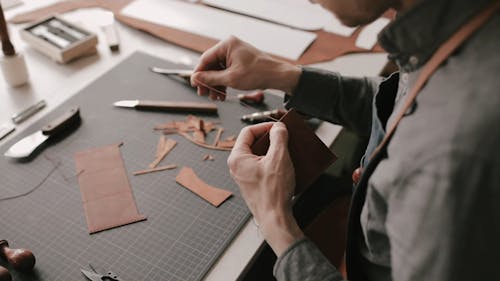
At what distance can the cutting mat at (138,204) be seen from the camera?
89 centimetres

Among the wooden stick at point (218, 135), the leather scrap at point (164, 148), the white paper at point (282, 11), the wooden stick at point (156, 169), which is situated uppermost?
the white paper at point (282, 11)

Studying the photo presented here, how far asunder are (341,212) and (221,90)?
1.43 feet

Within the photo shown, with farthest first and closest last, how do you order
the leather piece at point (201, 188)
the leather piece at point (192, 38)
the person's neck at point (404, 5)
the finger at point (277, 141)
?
1. the leather piece at point (192, 38)
2. the leather piece at point (201, 188)
3. the finger at point (277, 141)
4. the person's neck at point (404, 5)

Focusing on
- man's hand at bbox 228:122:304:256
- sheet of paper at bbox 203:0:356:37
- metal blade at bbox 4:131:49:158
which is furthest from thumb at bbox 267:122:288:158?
sheet of paper at bbox 203:0:356:37

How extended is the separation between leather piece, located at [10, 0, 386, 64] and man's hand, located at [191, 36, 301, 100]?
0.30 m

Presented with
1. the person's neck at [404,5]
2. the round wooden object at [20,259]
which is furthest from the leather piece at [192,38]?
the round wooden object at [20,259]

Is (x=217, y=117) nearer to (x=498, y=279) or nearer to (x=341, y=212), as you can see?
(x=341, y=212)

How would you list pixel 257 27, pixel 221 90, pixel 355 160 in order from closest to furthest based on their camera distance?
pixel 221 90
pixel 257 27
pixel 355 160

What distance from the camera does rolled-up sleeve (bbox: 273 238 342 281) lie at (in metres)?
0.79

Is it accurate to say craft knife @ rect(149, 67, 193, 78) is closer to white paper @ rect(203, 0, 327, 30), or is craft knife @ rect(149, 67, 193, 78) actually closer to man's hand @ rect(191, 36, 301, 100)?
man's hand @ rect(191, 36, 301, 100)

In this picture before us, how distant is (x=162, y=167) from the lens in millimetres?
1082

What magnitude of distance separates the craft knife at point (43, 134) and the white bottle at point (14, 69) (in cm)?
22

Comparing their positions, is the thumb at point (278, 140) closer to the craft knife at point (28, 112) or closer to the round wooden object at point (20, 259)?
the round wooden object at point (20, 259)

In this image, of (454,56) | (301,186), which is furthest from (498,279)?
(301,186)
